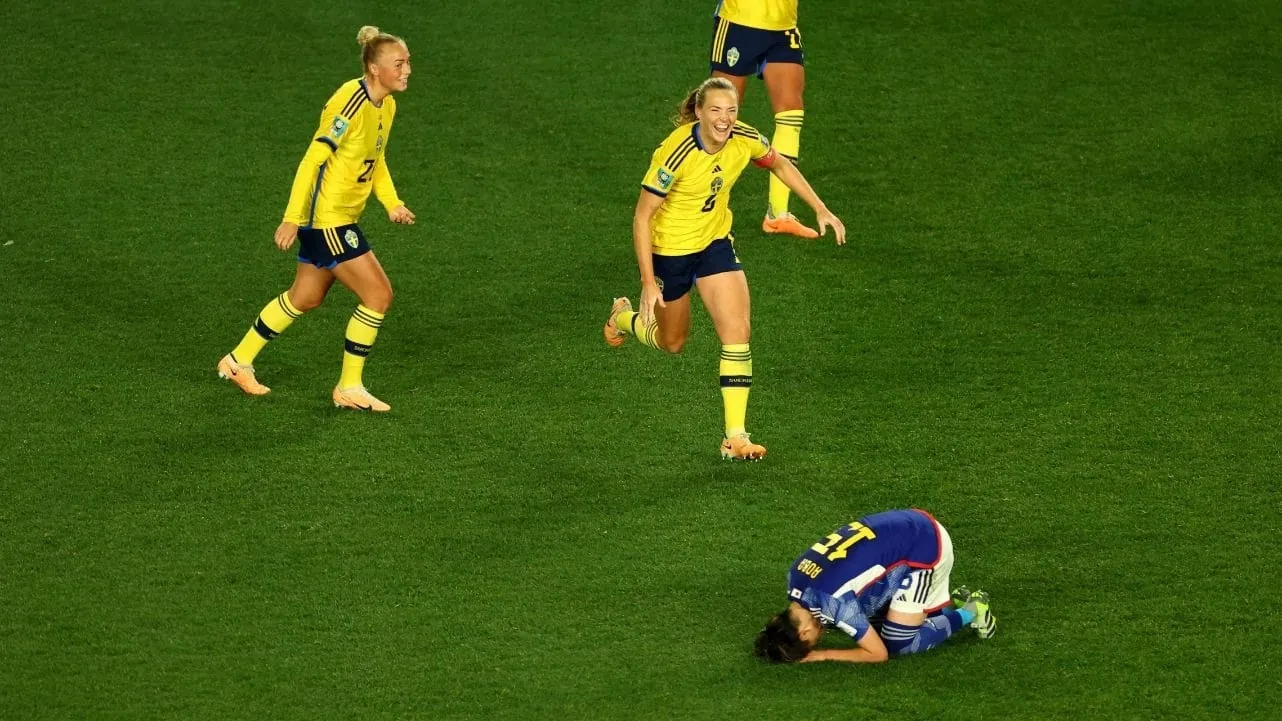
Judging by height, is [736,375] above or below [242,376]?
above

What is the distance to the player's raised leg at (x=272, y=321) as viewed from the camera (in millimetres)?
8055

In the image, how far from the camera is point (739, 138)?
7379mm

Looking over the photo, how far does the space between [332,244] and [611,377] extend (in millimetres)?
1609

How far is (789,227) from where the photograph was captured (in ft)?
32.1

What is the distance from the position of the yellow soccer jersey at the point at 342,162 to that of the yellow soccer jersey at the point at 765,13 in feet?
7.83

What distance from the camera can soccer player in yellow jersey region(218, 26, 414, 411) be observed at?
301 inches

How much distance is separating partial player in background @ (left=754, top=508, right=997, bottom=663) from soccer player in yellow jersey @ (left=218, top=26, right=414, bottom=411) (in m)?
2.84

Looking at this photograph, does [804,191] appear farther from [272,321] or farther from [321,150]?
[272,321]

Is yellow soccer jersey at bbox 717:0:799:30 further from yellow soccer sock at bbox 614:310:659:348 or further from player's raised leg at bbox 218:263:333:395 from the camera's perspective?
player's raised leg at bbox 218:263:333:395

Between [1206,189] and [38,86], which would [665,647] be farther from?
[38,86]

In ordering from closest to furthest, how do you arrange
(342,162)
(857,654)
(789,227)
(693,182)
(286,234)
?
(857,654) < (693,182) < (286,234) < (342,162) < (789,227)

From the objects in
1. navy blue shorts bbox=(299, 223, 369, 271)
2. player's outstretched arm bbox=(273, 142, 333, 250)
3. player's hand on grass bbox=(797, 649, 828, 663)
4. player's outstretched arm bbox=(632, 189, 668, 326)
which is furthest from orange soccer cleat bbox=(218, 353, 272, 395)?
player's hand on grass bbox=(797, 649, 828, 663)

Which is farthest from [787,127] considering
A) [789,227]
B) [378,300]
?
[378,300]

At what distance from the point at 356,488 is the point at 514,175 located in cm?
364
